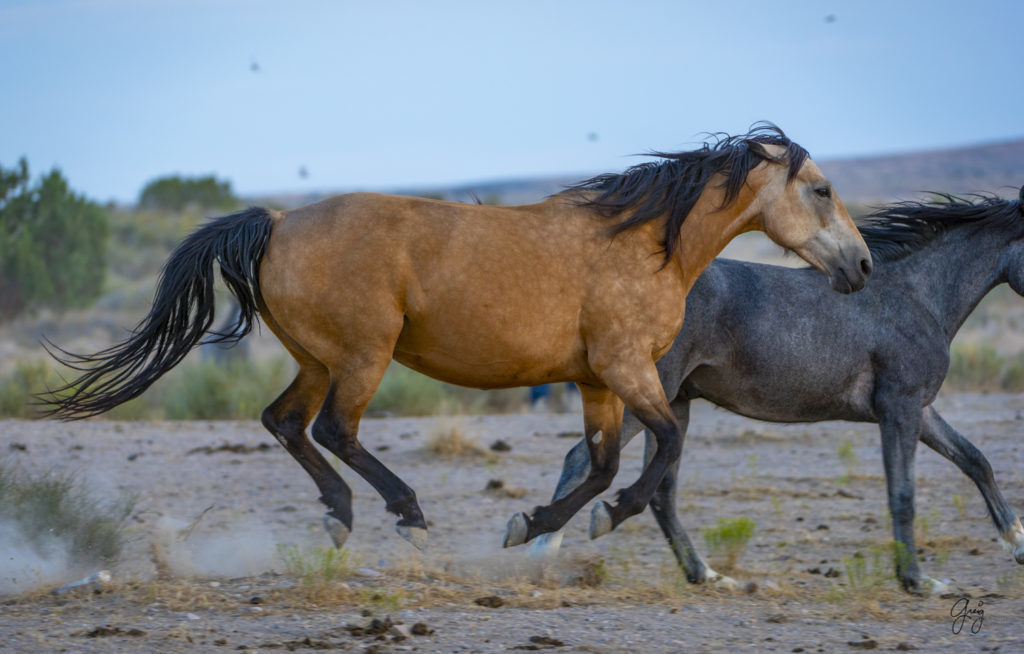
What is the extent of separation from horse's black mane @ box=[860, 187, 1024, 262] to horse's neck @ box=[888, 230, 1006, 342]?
0.06 metres

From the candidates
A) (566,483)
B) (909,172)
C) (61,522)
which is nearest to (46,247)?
(61,522)

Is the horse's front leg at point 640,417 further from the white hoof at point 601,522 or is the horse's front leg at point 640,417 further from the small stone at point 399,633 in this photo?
the small stone at point 399,633

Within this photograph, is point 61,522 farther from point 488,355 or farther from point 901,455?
point 901,455

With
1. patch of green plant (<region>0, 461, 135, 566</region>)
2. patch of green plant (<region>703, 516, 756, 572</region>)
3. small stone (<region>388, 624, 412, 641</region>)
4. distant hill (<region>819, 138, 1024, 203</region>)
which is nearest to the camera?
small stone (<region>388, 624, 412, 641</region>)

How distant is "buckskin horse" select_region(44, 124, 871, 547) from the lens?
193 inches

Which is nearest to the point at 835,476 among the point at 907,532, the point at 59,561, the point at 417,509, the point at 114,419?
the point at 907,532

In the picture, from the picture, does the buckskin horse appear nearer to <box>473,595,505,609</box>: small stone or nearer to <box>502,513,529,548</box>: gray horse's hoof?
<box>502,513,529,548</box>: gray horse's hoof

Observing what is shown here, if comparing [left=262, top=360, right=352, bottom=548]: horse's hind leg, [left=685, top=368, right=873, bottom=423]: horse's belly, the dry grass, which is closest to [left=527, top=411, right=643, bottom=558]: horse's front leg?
[left=685, top=368, right=873, bottom=423]: horse's belly

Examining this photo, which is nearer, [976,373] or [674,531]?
[674,531]

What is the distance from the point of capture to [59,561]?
6.11 m

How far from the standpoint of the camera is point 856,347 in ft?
20.9

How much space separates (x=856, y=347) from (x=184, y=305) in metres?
3.74

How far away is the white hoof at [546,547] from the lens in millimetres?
6250

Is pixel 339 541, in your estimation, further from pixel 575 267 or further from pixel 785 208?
pixel 785 208
